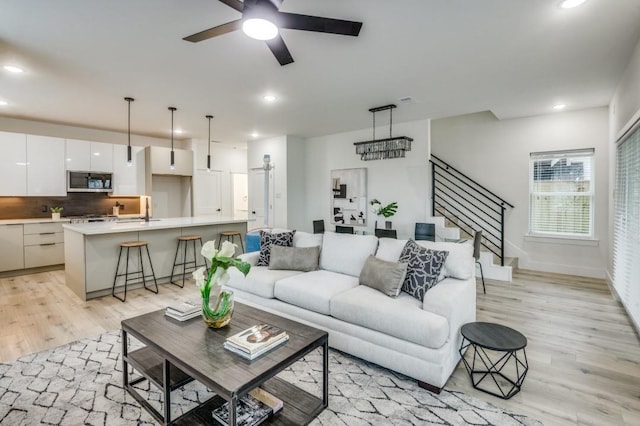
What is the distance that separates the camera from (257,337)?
1847 mm

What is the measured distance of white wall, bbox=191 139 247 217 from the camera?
7.81 metres

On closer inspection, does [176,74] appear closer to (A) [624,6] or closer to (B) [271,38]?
(B) [271,38]

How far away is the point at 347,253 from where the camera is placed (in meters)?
3.45

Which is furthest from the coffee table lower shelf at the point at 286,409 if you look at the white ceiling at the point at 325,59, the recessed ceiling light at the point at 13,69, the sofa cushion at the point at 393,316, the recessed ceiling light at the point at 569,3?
the recessed ceiling light at the point at 13,69

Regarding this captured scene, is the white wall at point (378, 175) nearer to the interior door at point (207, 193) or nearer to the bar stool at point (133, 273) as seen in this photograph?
the interior door at point (207, 193)

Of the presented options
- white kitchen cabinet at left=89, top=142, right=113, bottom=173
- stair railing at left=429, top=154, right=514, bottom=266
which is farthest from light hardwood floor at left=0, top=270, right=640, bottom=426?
white kitchen cabinet at left=89, top=142, right=113, bottom=173

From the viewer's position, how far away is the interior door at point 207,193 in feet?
25.4

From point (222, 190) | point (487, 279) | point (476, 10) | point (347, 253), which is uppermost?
point (476, 10)

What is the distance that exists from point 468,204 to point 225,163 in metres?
6.05

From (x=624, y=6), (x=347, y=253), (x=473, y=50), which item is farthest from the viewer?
(x=347, y=253)

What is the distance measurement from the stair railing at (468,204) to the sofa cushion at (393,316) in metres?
3.77

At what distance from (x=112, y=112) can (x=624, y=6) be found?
6.38 meters

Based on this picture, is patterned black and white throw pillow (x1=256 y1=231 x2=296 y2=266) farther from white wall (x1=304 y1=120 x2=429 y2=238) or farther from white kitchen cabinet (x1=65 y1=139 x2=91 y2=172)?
white kitchen cabinet (x1=65 y1=139 x2=91 y2=172)

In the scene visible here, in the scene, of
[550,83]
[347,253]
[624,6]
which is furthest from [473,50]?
[347,253]
